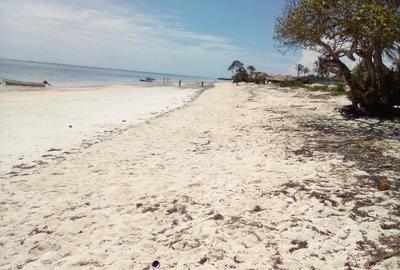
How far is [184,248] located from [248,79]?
81610 millimetres

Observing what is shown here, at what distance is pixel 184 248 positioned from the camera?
460 cm

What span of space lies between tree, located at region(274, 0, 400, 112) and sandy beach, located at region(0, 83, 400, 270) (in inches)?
137

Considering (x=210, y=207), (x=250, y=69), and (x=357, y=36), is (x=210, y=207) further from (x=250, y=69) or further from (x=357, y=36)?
(x=250, y=69)

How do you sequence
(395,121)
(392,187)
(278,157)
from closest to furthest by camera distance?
(392,187) < (278,157) < (395,121)

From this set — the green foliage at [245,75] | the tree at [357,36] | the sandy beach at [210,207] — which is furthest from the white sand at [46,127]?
the green foliage at [245,75]

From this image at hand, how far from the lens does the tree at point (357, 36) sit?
11.0 meters

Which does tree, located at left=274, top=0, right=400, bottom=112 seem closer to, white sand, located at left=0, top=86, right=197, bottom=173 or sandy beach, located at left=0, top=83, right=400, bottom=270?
sandy beach, located at left=0, top=83, right=400, bottom=270

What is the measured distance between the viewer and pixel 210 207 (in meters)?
5.71

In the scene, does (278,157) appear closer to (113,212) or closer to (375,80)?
(113,212)

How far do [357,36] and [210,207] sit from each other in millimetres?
8770

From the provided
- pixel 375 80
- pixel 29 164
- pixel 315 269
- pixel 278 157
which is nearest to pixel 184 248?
pixel 315 269

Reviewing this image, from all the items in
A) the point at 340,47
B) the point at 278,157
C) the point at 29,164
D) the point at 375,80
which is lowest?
the point at 29,164

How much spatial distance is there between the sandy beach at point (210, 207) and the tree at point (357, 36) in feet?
11.4

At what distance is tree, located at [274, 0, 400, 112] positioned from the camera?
11.0 m
